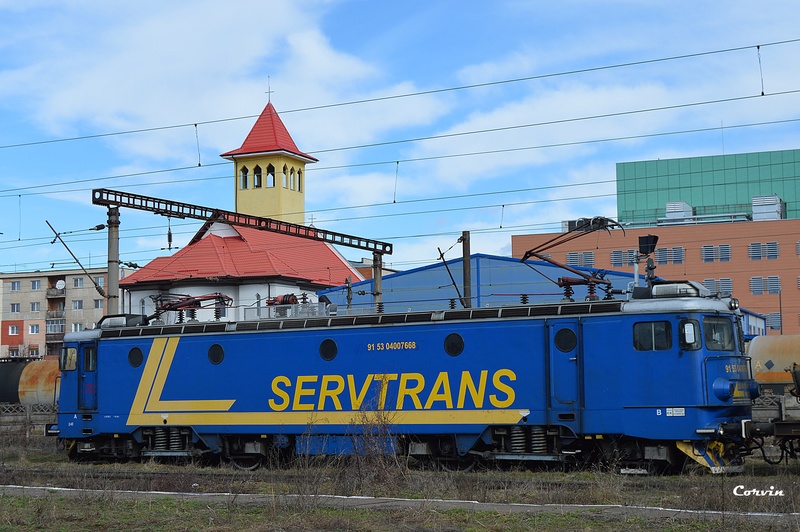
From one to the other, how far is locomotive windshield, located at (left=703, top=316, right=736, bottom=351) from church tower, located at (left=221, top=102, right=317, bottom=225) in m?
62.6

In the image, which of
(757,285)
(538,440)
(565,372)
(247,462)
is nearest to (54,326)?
(757,285)

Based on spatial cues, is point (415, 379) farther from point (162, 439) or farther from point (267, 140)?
point (267, 140)

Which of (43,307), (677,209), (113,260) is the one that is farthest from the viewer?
(43,307)

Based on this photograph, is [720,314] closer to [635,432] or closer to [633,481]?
[635,432]

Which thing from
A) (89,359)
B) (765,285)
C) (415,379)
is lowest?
(415,379)

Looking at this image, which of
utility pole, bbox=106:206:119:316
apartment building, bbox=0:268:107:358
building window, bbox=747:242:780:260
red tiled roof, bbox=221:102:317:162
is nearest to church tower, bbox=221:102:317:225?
red tiled roof, bbox=221:102:317:162

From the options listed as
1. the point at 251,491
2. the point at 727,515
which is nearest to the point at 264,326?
the point at 251,491

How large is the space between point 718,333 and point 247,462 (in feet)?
39.2

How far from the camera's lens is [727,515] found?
13125 mm

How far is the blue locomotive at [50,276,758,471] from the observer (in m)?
20.7

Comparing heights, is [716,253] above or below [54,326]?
above

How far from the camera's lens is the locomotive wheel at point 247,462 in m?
25.2

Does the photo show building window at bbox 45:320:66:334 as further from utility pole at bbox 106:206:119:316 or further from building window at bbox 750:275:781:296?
utility pole at bbox 106:206:119:316

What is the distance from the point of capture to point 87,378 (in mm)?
28156
